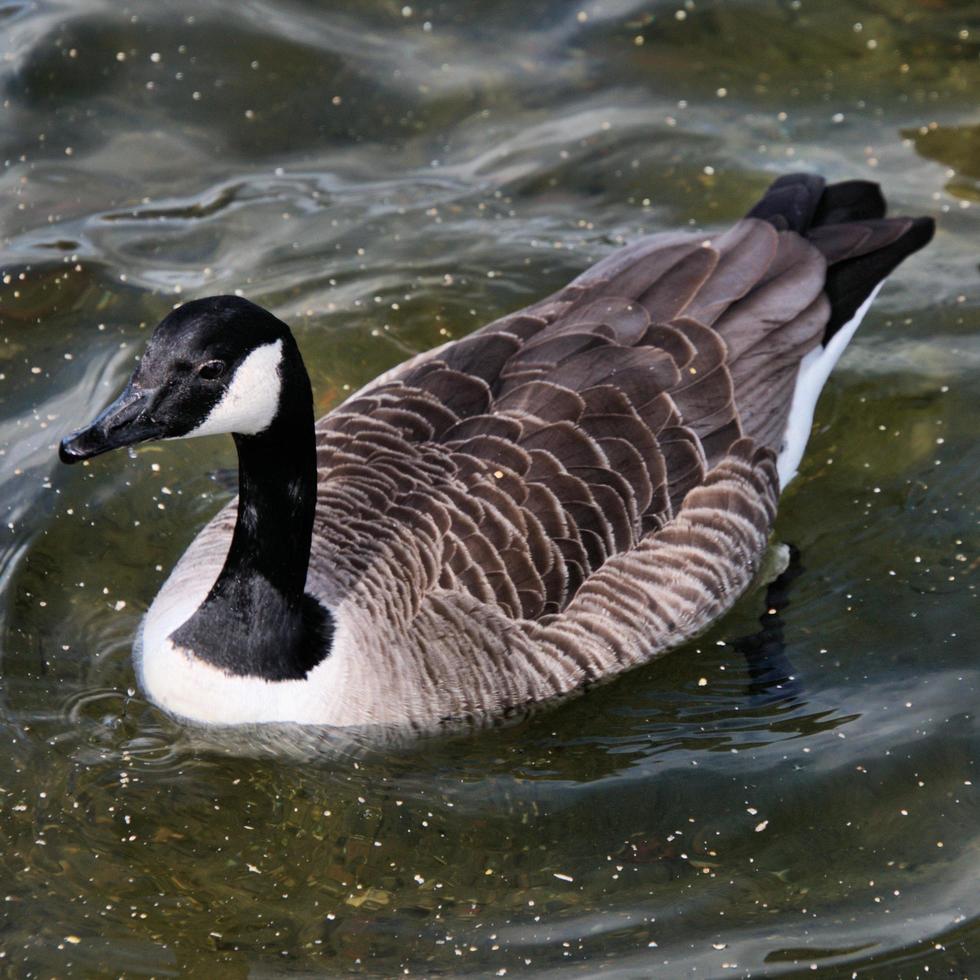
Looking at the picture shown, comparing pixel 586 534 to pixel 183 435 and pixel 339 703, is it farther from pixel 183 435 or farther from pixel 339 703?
pixel 183 435

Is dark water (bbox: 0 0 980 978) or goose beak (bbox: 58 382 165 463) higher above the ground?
goose beak (bbox: 58 382 165 463)

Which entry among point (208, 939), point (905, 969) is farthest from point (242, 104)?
point (905, 969)

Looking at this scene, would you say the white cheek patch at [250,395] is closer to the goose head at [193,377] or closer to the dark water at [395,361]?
the goose head at [193,377]

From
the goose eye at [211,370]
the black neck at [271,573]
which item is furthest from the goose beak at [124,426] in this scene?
the black neck at [271,573]

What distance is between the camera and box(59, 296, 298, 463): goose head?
4613mm

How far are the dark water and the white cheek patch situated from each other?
1.31 meters

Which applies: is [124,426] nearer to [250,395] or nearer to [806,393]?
[250,395]

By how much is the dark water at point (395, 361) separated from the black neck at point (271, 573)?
1.32ft

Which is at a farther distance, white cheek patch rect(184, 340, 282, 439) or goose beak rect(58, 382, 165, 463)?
white cheek patch rect(184, 340, 282, 439)

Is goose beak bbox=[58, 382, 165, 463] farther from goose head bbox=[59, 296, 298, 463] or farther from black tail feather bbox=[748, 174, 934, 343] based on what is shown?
black tail feather bbox=[748, 174, 934, 343]

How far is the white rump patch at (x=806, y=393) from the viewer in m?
6.47

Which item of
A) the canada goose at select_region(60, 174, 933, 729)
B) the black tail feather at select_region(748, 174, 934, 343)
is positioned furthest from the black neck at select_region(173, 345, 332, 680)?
the black tail feather at select_region(748, 174, 934, 343)

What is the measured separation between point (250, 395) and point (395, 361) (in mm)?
2638

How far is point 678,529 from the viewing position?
229 inches
